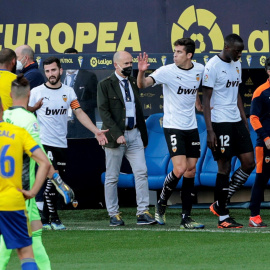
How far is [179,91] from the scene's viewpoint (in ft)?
33.2

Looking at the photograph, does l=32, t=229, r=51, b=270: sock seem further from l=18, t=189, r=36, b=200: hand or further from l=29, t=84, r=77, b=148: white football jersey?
l=29, t=84, r=77, b=148: white football jersey

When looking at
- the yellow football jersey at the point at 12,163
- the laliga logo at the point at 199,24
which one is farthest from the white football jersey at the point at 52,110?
the yellow football jersey at the point at 12,163

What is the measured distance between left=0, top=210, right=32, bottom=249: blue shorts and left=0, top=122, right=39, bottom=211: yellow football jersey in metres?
0.04

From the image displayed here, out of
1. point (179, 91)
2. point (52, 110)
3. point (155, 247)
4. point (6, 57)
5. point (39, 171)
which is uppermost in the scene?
point (6, 57)

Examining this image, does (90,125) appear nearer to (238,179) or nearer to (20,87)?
(238,179)

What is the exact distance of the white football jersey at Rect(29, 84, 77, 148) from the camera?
33.9ft

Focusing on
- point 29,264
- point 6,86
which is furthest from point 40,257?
point 6,86

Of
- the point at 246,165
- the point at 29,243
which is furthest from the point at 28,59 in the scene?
the point at 29,243

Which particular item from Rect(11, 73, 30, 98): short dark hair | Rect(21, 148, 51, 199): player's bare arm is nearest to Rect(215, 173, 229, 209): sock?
Rect(11, 73, 30, 98): short dark hair

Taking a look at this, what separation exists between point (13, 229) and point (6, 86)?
3.18 meters

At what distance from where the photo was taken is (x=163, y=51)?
13.8 metres

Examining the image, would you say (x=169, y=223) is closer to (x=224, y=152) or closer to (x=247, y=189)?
(x=224, y=152)

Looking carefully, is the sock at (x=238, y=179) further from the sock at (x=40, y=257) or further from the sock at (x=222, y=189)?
the sock at (x=40, y=257)

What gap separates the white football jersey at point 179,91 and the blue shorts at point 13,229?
4304mm
